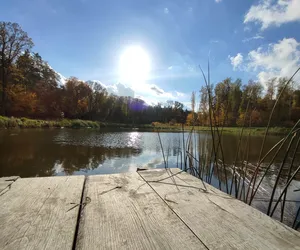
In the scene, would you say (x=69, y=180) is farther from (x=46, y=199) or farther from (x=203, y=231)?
(x=203, y=231)

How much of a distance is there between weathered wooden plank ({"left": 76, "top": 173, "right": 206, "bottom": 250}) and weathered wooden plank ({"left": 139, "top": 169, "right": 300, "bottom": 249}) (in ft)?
0.18

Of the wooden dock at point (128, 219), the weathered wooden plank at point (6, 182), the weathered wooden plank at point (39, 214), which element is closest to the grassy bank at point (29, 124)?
the weathered wooden plank at point (6, 182)

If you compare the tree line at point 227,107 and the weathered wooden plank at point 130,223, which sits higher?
the tree line at point 227,107

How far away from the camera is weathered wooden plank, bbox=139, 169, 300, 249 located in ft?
1.86

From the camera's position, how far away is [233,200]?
35.2 inches

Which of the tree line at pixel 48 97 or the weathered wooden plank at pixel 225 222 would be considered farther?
the tree line at pixel 48 97

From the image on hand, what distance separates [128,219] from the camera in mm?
683

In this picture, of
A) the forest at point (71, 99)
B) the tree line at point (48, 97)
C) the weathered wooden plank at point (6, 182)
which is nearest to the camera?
the weathered wooden plank at point (6, 182)

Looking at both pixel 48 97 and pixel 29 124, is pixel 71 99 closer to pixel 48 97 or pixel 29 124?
pixel 48 97

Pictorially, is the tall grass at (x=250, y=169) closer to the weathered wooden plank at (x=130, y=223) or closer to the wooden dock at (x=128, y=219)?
the wooden dock at (x=128, y=219)

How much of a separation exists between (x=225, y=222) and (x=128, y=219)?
1.21 feet

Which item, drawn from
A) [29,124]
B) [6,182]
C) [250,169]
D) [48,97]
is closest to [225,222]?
[6,182]

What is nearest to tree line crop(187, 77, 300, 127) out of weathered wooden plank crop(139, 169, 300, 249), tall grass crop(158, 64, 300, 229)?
tall grass crop(158, 64, 300, 229)

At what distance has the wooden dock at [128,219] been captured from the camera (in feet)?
1.82
